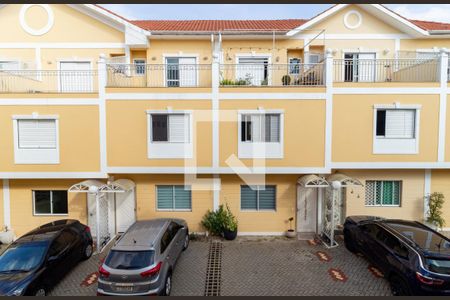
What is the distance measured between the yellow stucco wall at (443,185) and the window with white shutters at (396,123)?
2508 millimetres

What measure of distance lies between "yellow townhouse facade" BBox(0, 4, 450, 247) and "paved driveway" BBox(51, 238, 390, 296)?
4.05ft

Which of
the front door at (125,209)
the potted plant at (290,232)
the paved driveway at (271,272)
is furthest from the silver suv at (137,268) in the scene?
the potted plant at (290,232)

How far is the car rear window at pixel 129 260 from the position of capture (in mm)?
6906

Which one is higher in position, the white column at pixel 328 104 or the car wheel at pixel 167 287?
the white column at pixel 328 104

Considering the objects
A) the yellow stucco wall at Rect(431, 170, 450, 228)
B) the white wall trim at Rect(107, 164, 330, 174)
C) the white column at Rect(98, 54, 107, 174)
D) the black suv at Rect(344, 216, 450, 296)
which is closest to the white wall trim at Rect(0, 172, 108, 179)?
the white column at Rect(98, 54, 107, 174)

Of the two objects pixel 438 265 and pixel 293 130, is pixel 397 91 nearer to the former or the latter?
pixel 293 130

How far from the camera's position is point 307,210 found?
461 inches

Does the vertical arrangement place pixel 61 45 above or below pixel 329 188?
above

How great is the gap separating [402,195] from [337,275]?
222 inches

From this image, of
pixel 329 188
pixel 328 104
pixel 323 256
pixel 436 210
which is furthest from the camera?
pixel 436 210

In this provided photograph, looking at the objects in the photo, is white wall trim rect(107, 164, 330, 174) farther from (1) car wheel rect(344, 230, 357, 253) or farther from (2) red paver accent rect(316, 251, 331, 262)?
(2) red paver accent rect(316, 251, 331, 262)

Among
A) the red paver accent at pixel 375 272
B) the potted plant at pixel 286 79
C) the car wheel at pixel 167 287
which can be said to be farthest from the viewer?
Answer: the potted plant at pixel 286 79

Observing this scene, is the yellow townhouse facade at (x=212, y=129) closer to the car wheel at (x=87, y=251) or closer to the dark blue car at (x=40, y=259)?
the car wheel at (x=87, y=251)

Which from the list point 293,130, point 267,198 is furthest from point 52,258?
point 293,130
